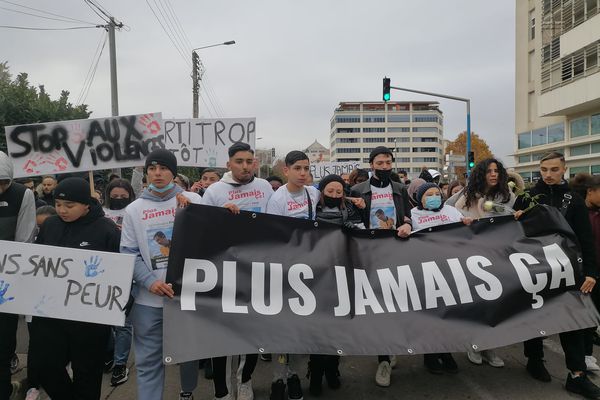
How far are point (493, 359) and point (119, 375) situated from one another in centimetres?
361

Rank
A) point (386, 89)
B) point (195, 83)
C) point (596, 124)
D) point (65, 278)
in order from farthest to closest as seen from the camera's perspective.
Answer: point (596, 124), point (195, 83), point (386, 89), point (65, 278)

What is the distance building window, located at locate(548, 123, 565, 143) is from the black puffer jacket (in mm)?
32778

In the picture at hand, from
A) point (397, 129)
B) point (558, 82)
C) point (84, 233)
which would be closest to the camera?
point (84, 233)

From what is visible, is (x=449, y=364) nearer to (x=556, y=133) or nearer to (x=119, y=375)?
(x=119, y=375)

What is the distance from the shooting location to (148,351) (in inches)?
117

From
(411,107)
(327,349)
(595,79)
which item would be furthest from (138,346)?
(411,107)

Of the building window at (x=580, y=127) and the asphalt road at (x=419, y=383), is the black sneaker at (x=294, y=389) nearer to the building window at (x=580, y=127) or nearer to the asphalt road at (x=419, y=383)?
the asphalt road at (x=419, y=383)

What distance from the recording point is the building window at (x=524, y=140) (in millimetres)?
35659

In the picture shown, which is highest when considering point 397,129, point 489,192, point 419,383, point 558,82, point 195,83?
point 397,129

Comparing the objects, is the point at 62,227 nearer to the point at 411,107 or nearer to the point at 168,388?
the point at 168,388

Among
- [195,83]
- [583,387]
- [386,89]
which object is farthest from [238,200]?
[195,83]

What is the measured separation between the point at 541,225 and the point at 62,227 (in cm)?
393

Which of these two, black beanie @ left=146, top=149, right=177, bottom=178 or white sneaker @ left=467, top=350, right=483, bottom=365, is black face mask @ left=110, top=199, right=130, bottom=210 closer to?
black beanie @ left=146, top=149, right=177, bottom=178

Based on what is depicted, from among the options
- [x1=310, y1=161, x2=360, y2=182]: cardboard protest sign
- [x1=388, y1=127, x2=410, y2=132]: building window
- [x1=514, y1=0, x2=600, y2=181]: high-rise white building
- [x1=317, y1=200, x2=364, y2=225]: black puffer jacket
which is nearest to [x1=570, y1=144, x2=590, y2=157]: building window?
[x1=514, y1=0, x2=600, y2=181]: high-rise white building
